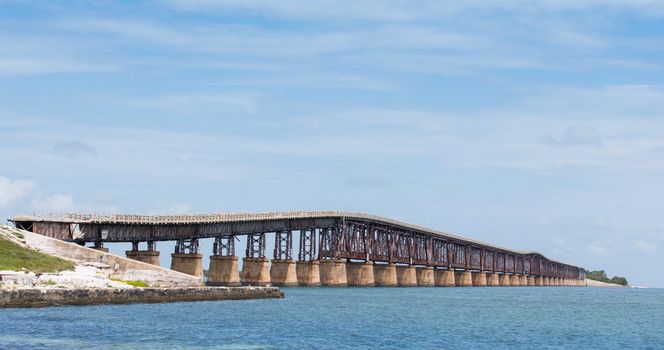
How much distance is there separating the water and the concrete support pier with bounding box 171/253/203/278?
21241 mm

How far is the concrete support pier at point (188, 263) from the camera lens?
122 m

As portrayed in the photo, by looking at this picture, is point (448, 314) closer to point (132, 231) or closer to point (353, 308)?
point (353, 308)

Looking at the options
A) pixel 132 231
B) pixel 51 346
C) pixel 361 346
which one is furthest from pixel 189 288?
pixel 51 346

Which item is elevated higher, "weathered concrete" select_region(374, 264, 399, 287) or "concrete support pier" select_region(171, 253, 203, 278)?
"weathered concrete" select_region(374, 264, 399, 287)

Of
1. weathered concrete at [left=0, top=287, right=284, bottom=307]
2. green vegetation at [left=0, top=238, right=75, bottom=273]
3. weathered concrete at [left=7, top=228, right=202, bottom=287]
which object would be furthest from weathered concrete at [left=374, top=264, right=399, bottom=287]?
green vegetation at [left=0, top=238, right=75, bottom=273]

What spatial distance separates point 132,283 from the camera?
3435 inches

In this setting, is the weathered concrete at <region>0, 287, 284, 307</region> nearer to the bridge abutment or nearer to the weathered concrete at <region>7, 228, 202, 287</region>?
the weathered concrete at <region>7, 228, 202, 287</region>

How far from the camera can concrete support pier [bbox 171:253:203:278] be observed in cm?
12212

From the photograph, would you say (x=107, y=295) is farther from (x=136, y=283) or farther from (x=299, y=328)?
(x=299, y=328)

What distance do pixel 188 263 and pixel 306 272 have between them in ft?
131

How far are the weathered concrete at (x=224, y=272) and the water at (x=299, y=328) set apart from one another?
28.5 meters

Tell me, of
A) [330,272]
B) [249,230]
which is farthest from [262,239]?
[330,272]

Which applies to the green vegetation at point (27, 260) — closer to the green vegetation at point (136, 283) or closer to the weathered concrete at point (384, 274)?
the green vegetation at point (136, 283)

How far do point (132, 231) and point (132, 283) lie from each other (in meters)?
28.0
